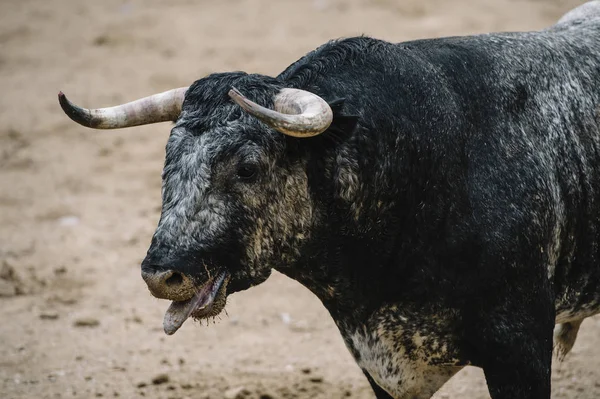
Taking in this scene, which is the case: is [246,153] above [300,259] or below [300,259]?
above

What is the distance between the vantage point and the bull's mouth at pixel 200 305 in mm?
4320


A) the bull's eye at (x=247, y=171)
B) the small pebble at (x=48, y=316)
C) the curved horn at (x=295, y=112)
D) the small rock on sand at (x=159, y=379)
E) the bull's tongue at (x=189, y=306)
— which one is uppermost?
the curved horn at (x=295, y=112)

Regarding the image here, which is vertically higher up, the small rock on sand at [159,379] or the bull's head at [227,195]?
the bull's head at [227,195]

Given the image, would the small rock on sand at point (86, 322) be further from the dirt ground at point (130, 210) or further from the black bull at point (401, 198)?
the black bull at point (401, 198)

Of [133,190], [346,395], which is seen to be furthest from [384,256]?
[133,190]

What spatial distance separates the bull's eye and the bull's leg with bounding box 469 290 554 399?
4.26ft

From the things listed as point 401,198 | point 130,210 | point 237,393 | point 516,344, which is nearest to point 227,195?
point 401,198

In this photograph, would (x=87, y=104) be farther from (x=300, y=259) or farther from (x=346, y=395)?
(x=300, y=259)

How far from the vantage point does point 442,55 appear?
16.3ft

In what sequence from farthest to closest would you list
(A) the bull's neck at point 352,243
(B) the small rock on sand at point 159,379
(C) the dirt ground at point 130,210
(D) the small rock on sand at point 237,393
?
(C) the dirt ground at point 130,210 < (B) the small rock on sand at point 159,379 < (D) the small rock on sand at point 237,393 < (A) the bull's neck at point 352,243

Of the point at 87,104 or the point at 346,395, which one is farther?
the point at 87,104

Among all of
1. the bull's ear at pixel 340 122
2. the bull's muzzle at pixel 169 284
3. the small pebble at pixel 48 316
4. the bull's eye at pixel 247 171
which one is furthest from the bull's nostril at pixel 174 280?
the small pebble at pixel 48 316

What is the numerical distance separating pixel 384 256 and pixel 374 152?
527mm

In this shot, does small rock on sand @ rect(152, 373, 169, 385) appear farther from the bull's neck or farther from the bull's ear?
the bull's ear
